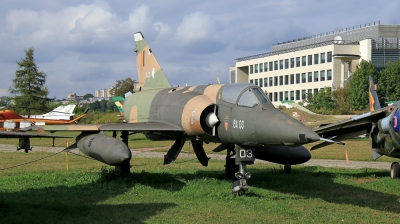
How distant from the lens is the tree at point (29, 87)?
74.6 m

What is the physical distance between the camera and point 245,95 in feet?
39.8

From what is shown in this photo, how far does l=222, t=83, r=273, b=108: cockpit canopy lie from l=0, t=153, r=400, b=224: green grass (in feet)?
7.39

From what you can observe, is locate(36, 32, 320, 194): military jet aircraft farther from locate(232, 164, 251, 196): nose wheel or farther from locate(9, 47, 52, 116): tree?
locate(9, 47, 52, 116): tree

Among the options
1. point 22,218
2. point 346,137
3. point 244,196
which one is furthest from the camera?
point 346,137

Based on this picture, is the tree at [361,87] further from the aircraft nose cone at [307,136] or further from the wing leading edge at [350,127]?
the aircraft nose cone at [307,136]

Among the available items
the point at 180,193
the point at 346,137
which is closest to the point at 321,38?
the point at 346,137

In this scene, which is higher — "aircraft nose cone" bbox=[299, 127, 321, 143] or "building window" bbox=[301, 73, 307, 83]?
"building window" bbox=[301, 73, 307, 83]

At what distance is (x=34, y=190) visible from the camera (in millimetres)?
12641

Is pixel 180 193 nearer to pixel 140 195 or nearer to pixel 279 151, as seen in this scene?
→ pixel 140 195

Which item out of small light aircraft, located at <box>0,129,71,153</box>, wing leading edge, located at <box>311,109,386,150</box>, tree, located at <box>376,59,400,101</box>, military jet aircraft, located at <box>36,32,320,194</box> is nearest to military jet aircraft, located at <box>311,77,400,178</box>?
wing leading edge, located at <box>311,109,386,150</box>

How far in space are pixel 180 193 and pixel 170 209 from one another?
200cm

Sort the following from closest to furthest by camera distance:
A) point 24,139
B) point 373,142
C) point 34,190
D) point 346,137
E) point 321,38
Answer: point 24,139 < point 34,190 < point 373,142 < point 346,137 < point 321,38

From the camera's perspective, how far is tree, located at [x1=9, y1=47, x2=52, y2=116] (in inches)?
2938

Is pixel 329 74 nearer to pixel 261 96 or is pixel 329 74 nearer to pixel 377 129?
pixel 377 129
